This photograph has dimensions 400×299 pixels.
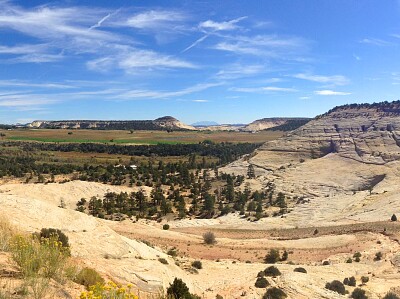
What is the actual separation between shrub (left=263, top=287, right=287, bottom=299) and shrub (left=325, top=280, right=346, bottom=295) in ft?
12.9

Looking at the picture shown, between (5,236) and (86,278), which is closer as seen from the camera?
(86,278)

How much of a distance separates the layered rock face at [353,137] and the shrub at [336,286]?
69.6 meters

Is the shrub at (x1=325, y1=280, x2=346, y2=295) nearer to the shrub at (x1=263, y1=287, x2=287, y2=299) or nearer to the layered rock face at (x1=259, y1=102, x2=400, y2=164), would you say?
the shrub at (x1=263, y1=287, x2=287, y2=299)

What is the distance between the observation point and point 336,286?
69.3 feet

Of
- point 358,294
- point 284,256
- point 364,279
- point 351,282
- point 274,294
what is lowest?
point 284,256

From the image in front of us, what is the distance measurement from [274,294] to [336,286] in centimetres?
497

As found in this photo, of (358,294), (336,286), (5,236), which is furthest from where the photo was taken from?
(336,286)

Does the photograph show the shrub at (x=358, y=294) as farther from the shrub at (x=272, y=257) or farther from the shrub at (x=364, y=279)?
the shrub at (x=272, y=257)

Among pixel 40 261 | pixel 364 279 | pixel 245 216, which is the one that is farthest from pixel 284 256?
Result: pixel 40 261

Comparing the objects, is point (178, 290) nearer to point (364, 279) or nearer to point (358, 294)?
point (358, 294)

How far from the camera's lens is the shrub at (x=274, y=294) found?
18312 millimetres

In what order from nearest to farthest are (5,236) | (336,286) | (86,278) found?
(86,278)
(5,236)
(336,286)

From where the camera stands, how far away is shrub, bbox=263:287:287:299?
18.3 metres

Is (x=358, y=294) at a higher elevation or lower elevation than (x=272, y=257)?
higher
